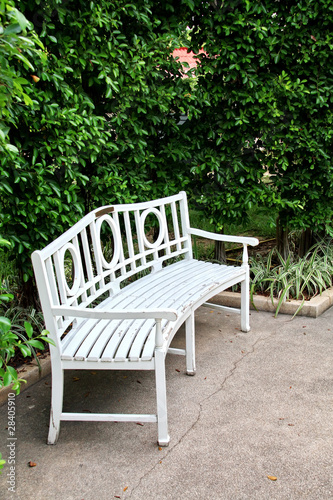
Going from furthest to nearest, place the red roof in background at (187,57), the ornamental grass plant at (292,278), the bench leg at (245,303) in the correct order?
the ornamental grass plant at (292,278) < the red roof in background at (187,57) < the bench leg at (245,303)

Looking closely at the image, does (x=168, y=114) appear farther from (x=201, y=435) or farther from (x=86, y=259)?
(x=201, y=435)

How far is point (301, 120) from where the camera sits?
485cm

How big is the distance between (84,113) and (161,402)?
1956 millimetres

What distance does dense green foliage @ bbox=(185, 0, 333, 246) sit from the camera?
441 centimetres

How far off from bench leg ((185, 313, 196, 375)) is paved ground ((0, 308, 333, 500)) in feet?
0.25

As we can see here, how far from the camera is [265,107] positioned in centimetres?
459

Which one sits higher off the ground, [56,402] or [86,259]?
[86,259]

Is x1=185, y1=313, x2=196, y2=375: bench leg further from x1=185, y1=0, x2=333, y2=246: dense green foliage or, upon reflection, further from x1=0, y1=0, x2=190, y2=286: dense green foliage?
x1=185, y1=0, x2=333, y2=246: dense green foliage

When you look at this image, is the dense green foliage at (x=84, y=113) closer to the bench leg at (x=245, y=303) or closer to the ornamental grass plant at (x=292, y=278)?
the bench leg at (x=245, y=303)

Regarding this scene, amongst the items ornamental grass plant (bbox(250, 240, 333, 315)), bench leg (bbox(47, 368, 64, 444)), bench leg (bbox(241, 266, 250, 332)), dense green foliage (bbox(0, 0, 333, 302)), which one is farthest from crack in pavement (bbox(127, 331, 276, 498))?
dense green foliage (bbox(0, 0, 333, 302))

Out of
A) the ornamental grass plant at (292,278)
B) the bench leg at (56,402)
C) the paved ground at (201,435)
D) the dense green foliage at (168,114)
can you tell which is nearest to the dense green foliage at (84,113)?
the dense green foliage at (168,114)

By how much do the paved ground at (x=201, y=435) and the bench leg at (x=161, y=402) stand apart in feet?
0.21

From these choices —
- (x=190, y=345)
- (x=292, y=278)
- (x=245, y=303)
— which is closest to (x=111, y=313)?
(x=190, y=345)

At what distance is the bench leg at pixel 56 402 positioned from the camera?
2656 millimetres
